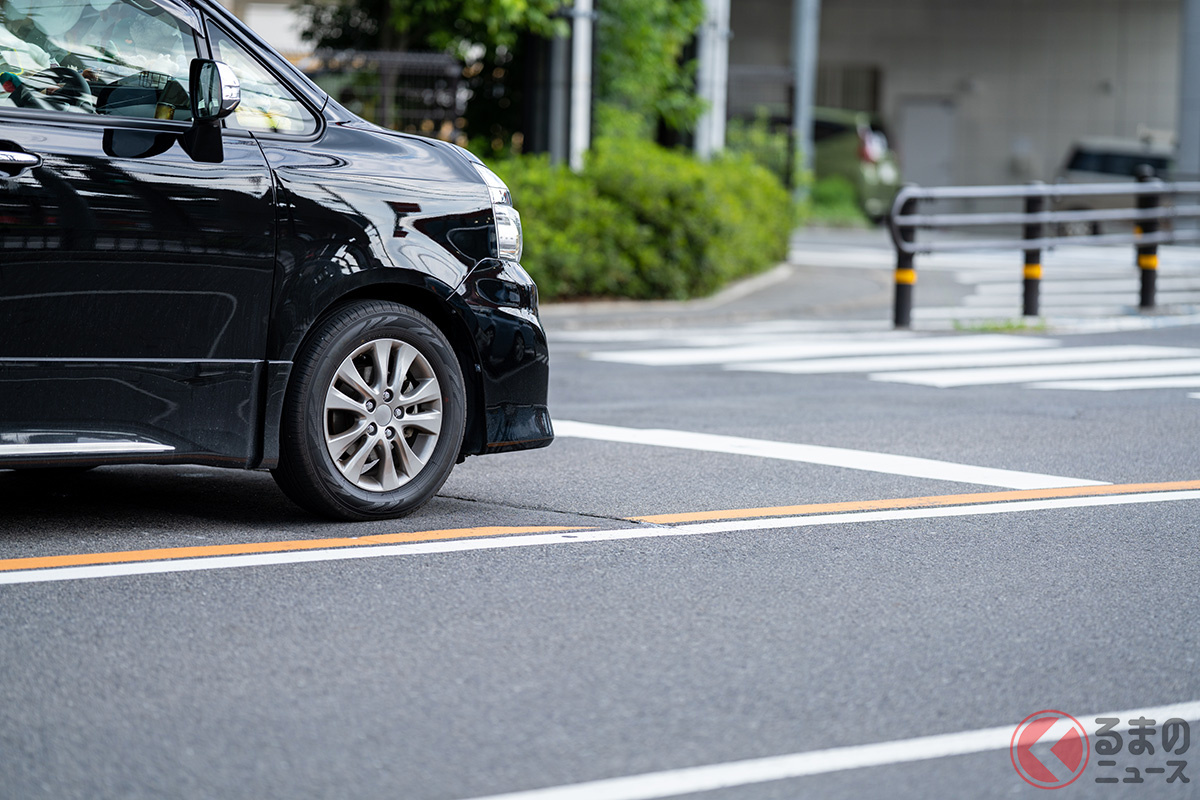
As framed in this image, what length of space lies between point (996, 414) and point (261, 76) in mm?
4828

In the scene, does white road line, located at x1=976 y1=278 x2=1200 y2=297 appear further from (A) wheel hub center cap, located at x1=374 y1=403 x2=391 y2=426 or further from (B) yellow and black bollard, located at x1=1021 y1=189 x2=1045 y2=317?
(A) wheel hub center cap, located at x1=374 y1=403 x2=391 y2=426

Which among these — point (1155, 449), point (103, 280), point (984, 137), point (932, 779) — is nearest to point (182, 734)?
point (932, 779)

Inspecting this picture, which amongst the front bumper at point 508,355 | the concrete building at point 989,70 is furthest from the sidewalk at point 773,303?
the concrete building at point 989,70

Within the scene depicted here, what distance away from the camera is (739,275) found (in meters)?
18.6

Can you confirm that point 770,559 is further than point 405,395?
No

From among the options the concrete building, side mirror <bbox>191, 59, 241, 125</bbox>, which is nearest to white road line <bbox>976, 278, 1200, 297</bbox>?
side mirror <bbox>191, 59, 241, 125</bbox>

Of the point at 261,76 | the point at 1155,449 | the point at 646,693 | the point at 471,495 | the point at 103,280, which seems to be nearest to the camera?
Result: the point at 646,693

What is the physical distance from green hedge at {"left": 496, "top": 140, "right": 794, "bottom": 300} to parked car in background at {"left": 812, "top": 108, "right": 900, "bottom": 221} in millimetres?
15804

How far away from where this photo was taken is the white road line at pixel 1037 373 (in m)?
10.6

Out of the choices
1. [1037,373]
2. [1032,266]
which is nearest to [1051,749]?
[1037,373]

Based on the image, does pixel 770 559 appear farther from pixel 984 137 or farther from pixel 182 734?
pixel 984 137

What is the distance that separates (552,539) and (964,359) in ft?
22.2

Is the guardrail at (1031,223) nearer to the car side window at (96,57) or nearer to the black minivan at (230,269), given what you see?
the black minivan at (230,269)

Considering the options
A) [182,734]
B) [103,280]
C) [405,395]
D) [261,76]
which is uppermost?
[261,76]
